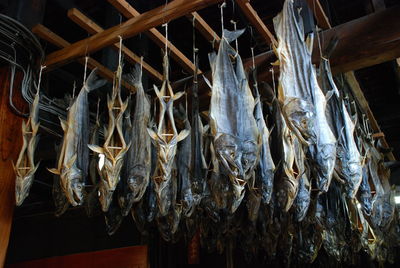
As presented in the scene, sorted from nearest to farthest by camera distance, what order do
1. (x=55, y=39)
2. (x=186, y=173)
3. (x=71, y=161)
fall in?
1. (x=71, y=161)
2. (x=186, y=173)
3. (x=55, y=39)

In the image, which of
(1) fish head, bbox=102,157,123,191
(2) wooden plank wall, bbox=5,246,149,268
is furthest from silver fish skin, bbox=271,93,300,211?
(2) wooden plank wall, bbox=5,246,149,268

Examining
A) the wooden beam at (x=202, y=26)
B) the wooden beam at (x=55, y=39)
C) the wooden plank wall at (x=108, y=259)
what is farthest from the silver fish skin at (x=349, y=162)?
the wooden plank wall at (x=108, y=259)

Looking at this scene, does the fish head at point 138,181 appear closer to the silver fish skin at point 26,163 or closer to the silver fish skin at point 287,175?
the silver fish skin at point 26,163

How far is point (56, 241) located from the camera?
7215 mm

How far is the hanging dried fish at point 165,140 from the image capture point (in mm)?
2525

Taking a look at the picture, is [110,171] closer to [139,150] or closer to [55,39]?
[139,150]

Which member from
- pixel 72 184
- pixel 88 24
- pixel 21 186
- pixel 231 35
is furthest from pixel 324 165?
pixel 88 24

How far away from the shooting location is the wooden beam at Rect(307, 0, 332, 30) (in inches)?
120

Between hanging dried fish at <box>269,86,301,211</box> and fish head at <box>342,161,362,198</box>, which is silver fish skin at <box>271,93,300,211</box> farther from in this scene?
fish head at <box>342,161,362,198</box>

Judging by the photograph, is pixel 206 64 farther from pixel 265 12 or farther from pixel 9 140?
pixel 9 140

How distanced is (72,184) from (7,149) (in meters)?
1.10

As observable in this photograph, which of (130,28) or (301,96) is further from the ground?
(130,28)

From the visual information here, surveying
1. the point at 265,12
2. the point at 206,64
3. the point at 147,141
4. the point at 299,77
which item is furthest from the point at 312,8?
the point at 206,64

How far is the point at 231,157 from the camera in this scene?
2.20m
